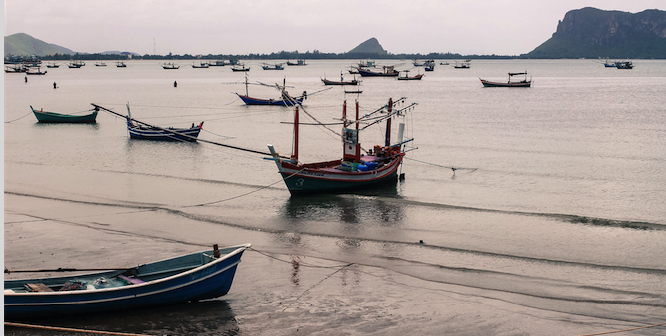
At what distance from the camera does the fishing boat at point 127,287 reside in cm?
1090

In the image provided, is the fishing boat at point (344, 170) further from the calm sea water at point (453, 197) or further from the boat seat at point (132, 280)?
the boat seat at point (132, 280)

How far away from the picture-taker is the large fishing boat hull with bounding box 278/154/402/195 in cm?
2333

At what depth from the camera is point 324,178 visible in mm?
23859

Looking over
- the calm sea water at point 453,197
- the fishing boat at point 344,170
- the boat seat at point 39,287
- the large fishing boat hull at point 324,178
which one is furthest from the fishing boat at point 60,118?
the boat seat at point 39,287

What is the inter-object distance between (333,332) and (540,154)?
26942 mm

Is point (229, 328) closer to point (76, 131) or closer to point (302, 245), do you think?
point (302, 245)

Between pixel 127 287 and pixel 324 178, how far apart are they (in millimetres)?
13361

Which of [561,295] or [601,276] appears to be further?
[601,276]

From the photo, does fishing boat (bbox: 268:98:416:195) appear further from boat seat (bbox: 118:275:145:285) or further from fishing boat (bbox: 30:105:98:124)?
fishing boat (bbox: 30:105:98:124)

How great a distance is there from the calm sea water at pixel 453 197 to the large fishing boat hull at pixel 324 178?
51cm

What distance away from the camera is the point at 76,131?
4600 centimetres

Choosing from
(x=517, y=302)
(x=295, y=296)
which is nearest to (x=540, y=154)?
(x=517, y=302)

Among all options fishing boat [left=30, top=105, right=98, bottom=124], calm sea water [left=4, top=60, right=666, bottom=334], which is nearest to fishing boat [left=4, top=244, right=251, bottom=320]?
calm sea water [left=4, top=60, right=666, bottom=334]

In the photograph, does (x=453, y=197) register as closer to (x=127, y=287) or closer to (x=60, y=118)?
(x=127, y=287)
